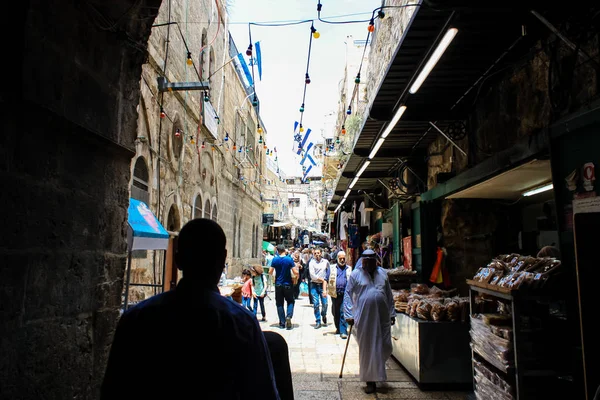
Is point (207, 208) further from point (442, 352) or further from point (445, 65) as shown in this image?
point (445, 65)

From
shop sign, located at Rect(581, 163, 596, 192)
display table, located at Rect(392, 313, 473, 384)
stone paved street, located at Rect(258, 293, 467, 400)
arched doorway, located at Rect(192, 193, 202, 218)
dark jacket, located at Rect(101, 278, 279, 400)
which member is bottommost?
stone paved street, located at Rect(258, 293, 467, 400)

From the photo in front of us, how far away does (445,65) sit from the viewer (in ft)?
15.6

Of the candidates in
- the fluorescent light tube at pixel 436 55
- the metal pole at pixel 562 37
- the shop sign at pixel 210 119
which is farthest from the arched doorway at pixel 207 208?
the metal pole at pixel 562 37

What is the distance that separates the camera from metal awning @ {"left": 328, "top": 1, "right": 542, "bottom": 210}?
3732mm

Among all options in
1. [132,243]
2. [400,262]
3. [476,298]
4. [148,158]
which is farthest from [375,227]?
[132,243]

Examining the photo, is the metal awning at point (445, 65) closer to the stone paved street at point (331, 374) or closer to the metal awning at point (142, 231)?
the metal awning at point (142, 231)

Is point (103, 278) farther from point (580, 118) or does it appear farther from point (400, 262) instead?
point (400, 262)

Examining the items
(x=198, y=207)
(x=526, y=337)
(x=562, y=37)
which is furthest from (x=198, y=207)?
(x=562, y=37)

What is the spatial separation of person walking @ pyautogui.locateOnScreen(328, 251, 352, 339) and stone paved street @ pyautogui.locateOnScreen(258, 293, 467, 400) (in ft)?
0.78

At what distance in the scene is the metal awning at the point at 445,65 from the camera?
3.73 meters

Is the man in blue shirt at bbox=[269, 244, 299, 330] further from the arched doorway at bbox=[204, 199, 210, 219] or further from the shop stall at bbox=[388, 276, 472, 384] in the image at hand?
the shop stall at bbox=[388, 276, 472, 384]

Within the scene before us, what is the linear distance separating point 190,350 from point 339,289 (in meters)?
7.44

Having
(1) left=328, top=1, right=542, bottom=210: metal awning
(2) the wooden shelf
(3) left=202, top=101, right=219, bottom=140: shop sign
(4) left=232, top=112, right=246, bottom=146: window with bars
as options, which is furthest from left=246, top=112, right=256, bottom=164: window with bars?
(2) the wooden shelf

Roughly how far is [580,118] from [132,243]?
4358 mm
